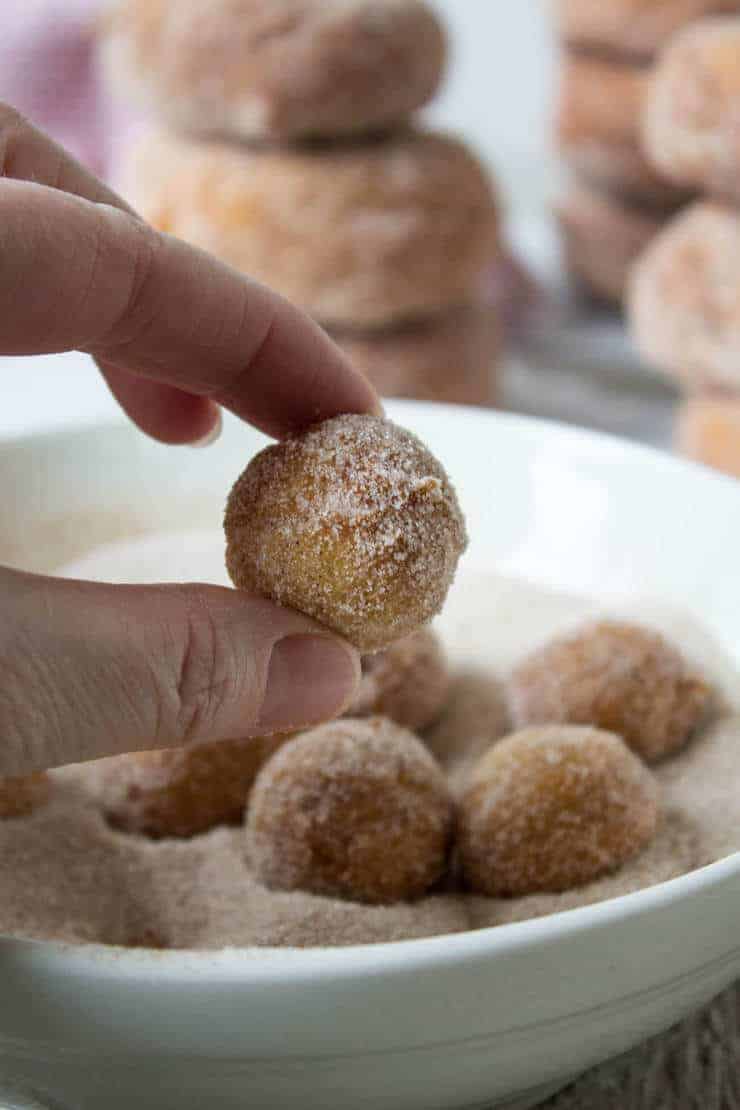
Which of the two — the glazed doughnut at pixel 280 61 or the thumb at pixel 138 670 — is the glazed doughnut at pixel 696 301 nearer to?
the glazed doughnut at pixel 280 61

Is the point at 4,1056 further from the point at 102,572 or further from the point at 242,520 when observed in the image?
the point at 102,572

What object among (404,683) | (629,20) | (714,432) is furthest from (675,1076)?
(629,20)

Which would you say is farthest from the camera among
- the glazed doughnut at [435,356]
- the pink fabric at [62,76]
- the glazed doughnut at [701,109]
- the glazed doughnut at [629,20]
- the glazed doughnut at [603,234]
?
the pink fabric at [62,76]

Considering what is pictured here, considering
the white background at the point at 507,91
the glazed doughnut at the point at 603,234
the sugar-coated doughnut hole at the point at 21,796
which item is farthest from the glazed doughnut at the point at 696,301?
the white background at the point at 507,91

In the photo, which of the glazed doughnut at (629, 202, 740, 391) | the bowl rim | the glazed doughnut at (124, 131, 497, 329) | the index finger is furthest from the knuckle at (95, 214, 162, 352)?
the glazed doughnut at (629, 202, 740, 391)

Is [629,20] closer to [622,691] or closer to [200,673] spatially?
[622,691]

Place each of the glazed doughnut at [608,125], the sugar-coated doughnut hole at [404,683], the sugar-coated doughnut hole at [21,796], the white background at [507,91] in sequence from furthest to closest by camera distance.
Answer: the white background at [507,91], the glazed doughnut at [608,125], the sugar-coated doughnut hole at [404,683], the sugar-coated doughnut hole at [21,796]

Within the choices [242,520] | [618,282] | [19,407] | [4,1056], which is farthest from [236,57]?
[4,1056]

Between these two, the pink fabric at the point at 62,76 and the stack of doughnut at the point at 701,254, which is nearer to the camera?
the stack of doughnut at the point at 701,254
